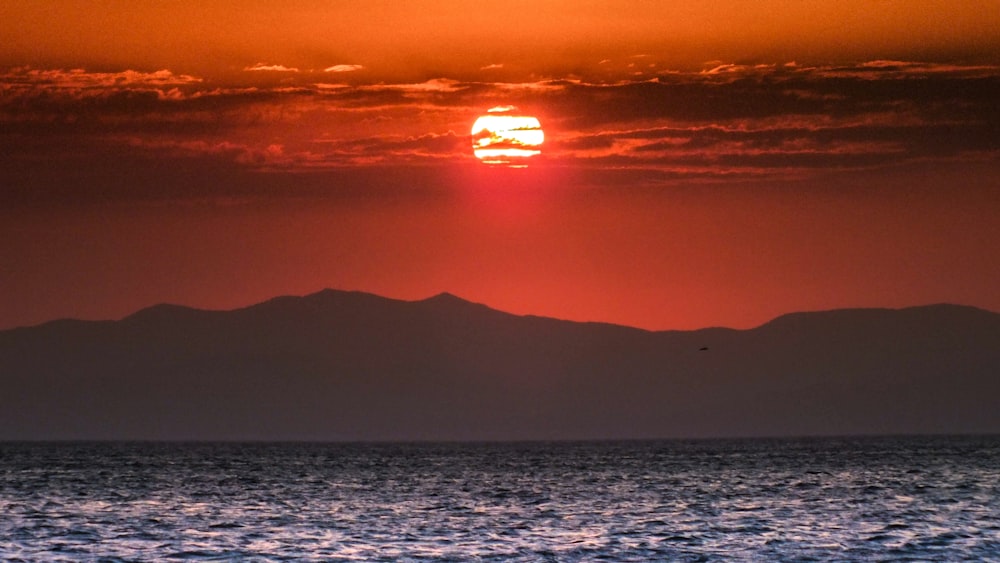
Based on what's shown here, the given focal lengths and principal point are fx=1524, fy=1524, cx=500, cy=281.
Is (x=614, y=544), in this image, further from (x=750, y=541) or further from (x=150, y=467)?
(x=150, y=467)

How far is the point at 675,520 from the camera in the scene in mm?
74562

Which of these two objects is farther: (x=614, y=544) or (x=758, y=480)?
(x=758, y=480)

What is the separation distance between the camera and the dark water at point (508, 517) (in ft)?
197

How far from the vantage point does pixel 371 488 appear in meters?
108

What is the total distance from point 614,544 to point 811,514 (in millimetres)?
20011

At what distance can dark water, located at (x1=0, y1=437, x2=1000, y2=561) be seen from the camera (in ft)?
197

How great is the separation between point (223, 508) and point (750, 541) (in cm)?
3310

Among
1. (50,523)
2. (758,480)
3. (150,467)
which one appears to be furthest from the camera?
(150,467)

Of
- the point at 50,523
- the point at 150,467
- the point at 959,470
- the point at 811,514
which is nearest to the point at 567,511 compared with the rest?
the point at 811,514

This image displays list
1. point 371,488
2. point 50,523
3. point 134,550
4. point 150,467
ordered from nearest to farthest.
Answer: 1. point 134,550
2. point 50,523
3. point 371,488
4. point 150,467

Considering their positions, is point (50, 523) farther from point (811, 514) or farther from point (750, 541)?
point (811, 514)

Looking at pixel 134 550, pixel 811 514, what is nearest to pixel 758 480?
pixel 811 514

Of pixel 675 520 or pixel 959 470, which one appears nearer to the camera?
pixel 675 520

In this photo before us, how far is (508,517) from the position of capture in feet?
251
